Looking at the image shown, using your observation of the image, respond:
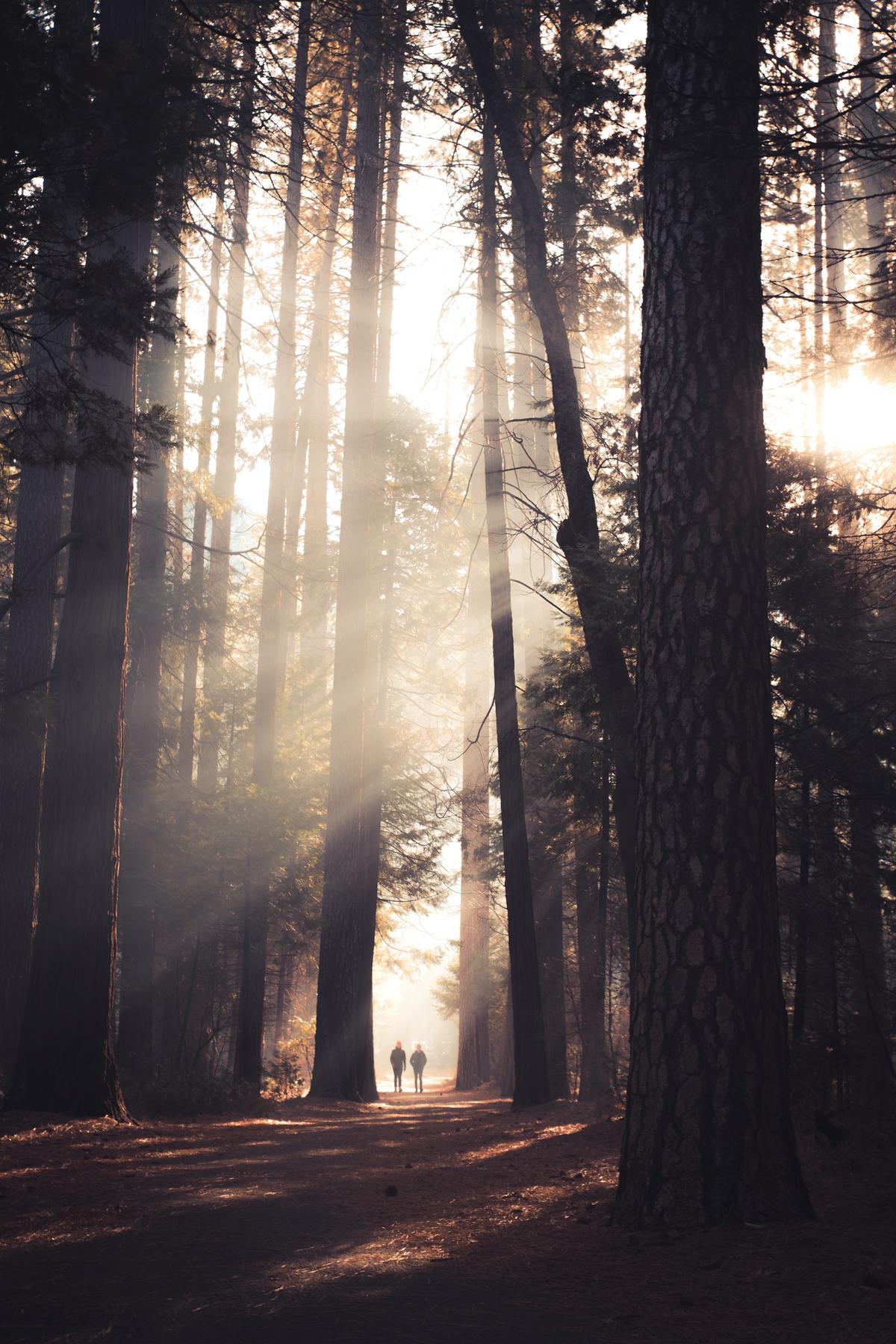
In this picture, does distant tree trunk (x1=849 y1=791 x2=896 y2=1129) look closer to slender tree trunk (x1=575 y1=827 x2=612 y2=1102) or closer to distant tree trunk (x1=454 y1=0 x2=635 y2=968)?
distant tree trunk (x1=454 y1=0 x2=635 y2=968)

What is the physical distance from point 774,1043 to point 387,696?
691 inches

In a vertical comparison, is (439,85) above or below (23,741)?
above

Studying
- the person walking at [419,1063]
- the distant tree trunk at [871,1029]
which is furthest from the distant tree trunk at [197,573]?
the person walking at [419,1063]

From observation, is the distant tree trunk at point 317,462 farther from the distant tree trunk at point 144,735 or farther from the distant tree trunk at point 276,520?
the distant tree trunk at point 144,735

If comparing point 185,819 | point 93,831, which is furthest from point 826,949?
point 185,819

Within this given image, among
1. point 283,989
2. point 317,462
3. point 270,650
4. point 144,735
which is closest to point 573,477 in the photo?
point 270,650

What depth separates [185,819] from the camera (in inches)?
718

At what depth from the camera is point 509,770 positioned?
42.5 ft

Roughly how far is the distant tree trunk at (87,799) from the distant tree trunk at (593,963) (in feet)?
24.6

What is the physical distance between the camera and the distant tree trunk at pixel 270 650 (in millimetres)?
16312

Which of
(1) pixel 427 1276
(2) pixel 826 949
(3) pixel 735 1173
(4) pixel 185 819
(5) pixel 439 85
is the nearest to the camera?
(1) pixel 427 1276

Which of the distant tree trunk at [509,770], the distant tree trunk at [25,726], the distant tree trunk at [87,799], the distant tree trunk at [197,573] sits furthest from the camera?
the distant tree trunk at [197,573]

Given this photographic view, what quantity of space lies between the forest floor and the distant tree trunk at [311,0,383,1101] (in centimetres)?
Result: 728

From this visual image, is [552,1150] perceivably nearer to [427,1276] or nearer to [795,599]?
[427,1276]
